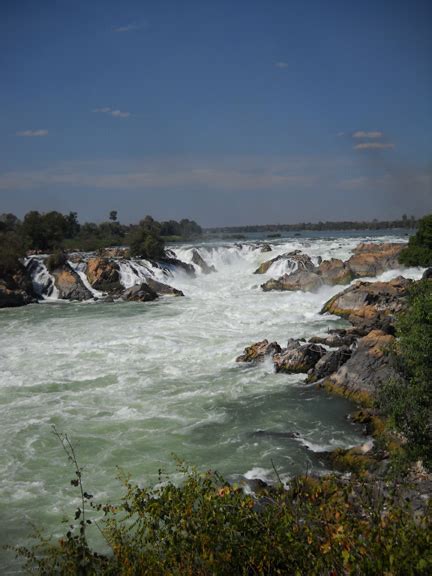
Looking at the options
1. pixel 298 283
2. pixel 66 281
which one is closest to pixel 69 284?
pixel 66 281

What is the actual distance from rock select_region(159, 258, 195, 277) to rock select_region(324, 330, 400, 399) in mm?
28232

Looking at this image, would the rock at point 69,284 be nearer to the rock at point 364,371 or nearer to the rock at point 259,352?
the rock at point 259,352

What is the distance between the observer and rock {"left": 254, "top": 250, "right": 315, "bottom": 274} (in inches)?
1604

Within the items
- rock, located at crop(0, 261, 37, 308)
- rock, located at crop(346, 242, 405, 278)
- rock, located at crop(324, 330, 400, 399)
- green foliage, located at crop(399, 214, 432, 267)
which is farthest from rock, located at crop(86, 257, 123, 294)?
rock, located at crop(324, 330, 400, 399)

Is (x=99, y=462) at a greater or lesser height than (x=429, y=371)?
lesser

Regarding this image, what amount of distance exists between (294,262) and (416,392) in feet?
105

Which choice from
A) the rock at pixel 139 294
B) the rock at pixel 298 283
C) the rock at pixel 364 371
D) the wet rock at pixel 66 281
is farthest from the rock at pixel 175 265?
the rock at pixel 364 371

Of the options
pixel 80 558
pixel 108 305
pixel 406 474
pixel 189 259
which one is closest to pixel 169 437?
pixel 406 474

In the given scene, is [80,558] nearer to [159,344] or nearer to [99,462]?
[99,462]

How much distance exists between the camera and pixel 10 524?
9336mm

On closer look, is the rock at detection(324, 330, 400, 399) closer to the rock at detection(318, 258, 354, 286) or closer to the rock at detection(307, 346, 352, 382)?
the rock at detection(307, 346, 352, 382)

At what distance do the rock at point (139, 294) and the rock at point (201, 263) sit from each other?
1178 cm

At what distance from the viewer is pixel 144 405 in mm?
15008

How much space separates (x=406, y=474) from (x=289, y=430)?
161 inches
